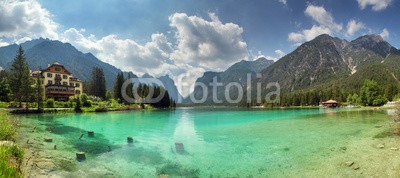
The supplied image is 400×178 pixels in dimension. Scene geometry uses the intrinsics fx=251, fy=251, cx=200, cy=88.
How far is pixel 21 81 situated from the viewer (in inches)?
2680

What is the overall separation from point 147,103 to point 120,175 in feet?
418

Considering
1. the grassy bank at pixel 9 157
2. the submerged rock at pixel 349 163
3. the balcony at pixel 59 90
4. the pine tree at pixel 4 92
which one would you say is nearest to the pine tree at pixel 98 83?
the balcony at pixel 59 90

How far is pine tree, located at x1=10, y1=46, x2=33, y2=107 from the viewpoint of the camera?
65.8 m

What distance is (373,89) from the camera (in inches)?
4523

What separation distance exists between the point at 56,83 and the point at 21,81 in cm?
2621

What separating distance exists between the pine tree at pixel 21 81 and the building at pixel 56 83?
619 inches

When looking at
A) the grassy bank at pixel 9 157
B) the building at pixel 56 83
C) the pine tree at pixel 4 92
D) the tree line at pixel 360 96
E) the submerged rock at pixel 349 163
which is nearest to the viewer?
the grassy bank at pixel 9 157

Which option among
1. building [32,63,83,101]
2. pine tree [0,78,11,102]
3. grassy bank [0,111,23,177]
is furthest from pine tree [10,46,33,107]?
grassy bank [0,111,23,177]

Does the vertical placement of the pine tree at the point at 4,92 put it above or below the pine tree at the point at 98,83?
below

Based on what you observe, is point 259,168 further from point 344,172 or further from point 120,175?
point 120,175

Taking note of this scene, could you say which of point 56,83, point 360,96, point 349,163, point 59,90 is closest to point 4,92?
point 59,90

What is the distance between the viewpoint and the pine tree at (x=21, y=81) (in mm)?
65750

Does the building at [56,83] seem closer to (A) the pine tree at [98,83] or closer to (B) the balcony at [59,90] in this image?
(B) the balcony at [59,90]

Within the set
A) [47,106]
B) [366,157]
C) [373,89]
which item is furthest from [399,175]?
[373,89]
